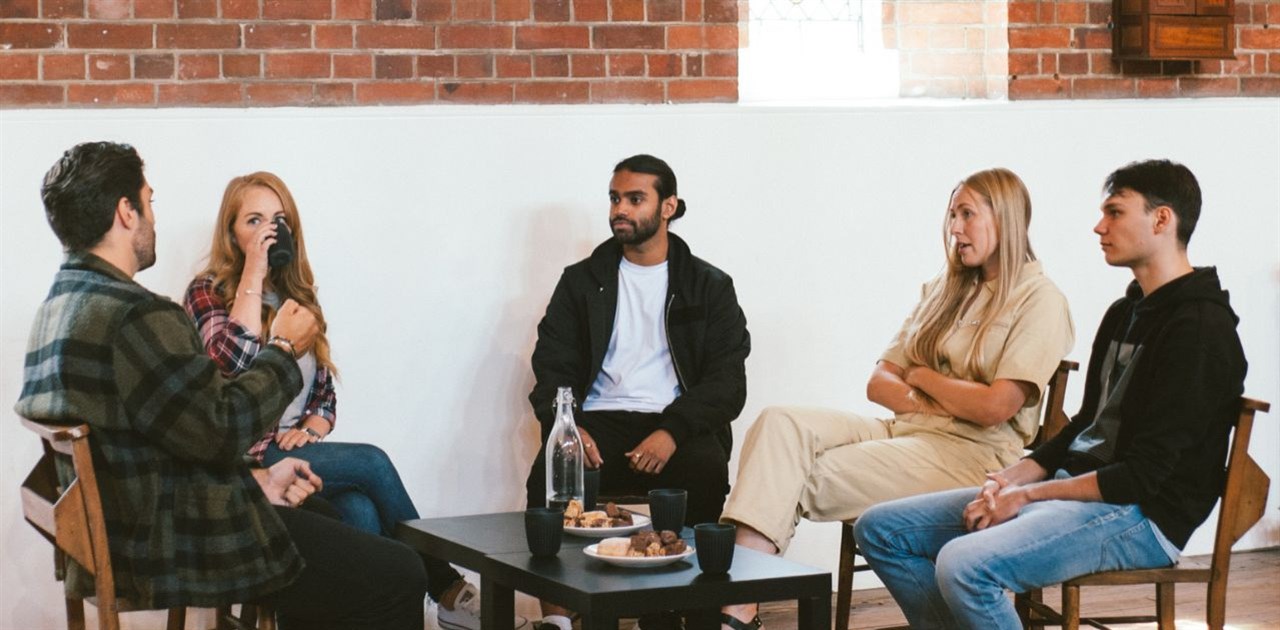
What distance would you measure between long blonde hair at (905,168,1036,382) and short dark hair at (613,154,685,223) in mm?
832

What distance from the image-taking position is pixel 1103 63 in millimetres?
4797

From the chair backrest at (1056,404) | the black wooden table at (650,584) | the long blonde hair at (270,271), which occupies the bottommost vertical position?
the black wooden table at (650,584)

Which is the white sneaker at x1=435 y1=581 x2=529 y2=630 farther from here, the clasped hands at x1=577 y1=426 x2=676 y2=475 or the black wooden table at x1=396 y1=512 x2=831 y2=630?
the black wooden table at x1=396 y1=512 x2=831 y2=630

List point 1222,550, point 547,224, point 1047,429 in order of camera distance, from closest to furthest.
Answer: point 1222,550 → point 1047,429 → point 547,224

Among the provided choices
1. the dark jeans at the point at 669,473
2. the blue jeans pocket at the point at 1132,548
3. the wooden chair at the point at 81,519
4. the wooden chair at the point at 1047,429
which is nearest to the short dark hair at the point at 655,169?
the dark jeans at the point at 669,473

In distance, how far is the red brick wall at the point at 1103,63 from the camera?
4727 mm

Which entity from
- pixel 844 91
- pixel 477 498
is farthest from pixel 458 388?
pixel 844 91

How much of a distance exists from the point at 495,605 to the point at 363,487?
0.81m

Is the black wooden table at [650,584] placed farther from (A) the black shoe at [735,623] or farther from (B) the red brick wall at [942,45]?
(B) the red brick wall at [942,45]

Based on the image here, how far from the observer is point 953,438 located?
3461 mm

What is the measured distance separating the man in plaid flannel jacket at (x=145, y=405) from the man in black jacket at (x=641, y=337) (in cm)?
133

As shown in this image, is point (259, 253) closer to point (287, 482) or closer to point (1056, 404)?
point (287, 482)

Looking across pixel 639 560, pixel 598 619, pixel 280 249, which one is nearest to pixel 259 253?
pixel 280 249

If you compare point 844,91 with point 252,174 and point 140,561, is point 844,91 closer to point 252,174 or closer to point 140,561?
point 252,174
